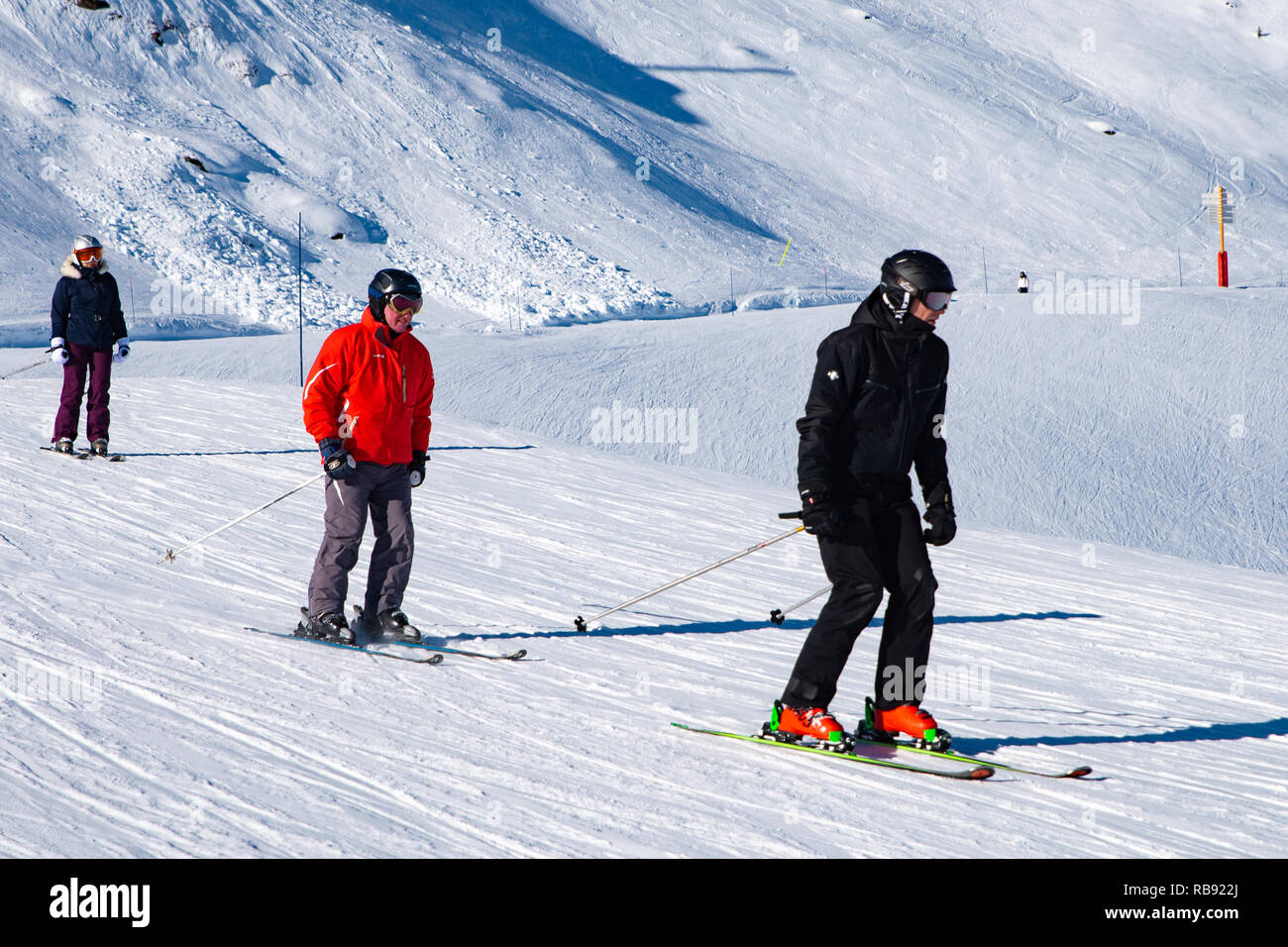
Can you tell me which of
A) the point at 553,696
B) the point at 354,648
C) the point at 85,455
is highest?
the point at 85,455

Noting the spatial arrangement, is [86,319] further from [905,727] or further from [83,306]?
[905,727]

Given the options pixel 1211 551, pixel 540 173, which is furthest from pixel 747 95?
pixel 1211 551

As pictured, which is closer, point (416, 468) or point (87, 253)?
point (416, 468)

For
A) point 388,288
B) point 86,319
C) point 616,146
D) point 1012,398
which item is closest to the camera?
point 388,288

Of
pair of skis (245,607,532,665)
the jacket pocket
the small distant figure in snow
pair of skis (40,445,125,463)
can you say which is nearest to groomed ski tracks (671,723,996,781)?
the jacket pocket

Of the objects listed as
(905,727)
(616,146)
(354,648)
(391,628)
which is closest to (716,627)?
(391,628)

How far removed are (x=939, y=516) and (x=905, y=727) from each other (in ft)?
2.44

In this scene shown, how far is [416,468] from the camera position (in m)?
5.87

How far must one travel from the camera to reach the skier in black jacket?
4367 mm

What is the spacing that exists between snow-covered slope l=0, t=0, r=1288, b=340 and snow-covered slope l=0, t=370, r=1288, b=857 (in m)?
21.5

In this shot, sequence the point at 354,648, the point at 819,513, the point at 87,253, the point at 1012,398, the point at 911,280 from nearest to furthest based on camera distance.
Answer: the point at 819,513 → the point at 911,280 → the point at 354,648 → the point at 87,253 → the point at 1012,398

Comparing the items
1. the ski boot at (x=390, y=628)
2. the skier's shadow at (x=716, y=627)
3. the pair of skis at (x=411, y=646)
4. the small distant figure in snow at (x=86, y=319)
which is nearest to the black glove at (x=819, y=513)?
the pair of skis at (x=411, y=646)

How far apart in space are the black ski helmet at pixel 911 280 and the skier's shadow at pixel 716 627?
2806mm
